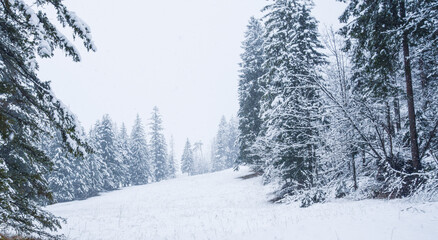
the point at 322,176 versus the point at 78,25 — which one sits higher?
the point at 78,25

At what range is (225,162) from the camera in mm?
64688

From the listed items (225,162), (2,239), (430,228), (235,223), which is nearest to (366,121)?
(430,228)

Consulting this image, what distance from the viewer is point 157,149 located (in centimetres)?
5206

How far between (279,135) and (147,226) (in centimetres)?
905

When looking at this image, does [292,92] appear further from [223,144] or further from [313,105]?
[223,144]

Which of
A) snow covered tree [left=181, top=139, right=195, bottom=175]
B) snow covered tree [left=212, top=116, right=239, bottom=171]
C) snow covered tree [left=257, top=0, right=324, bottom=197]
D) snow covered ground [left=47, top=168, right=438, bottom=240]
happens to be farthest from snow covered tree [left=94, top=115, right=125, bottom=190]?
snow covered tree [left=257, top=0, right=324, bottom=197]

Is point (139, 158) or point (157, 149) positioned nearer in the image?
point (139, 158)

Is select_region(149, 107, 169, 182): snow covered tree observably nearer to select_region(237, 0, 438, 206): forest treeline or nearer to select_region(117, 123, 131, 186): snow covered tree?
select_region(117, 123, 131, 186): snow covered tree

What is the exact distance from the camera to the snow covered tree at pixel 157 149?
51.8 m

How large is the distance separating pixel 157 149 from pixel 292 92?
142 ft

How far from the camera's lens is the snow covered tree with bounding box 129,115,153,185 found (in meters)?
46.8

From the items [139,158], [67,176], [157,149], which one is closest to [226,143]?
[157,149]

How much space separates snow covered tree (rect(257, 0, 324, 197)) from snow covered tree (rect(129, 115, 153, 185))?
37.3 meters

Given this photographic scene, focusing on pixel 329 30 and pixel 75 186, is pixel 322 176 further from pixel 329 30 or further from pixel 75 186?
pixel 75 186
